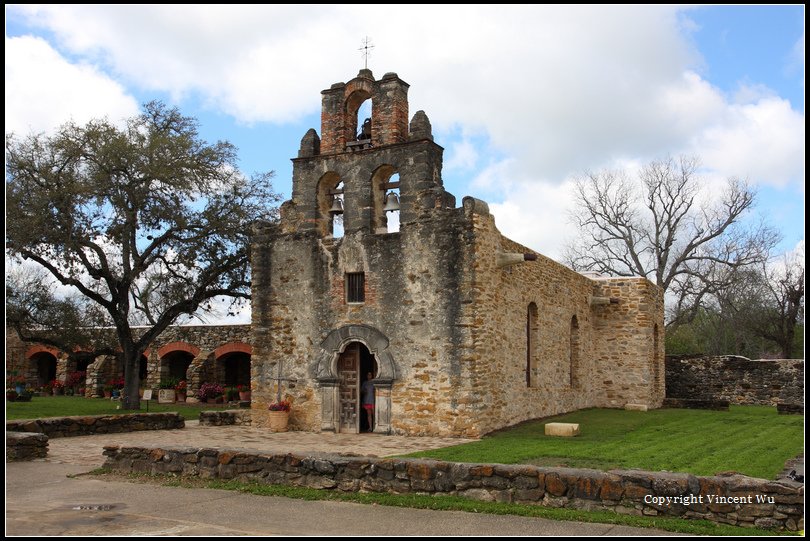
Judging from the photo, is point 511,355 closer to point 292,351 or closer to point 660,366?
point 292,351

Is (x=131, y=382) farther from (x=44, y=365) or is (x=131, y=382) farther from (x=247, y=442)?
(x=44, y=365)

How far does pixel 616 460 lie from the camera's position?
11445mm

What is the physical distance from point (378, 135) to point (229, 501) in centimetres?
984

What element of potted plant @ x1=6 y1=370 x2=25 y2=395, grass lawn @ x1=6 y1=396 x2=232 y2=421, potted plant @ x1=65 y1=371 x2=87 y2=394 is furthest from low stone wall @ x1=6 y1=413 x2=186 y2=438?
potted plant @ x1=65 y1=371 x2=87 y2=394

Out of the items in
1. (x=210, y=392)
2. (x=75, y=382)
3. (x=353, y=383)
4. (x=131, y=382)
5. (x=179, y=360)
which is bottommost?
(x=210, y=392)

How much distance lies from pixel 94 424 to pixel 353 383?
18.8ft

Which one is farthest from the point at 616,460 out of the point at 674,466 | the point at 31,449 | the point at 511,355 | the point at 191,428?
the point at 191,428

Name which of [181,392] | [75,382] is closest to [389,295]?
[181,392]

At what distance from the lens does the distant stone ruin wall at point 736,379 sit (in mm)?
26016

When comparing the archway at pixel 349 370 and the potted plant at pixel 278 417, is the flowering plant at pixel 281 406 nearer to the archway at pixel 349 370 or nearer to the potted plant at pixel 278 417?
the potted plant at pixel 278 417

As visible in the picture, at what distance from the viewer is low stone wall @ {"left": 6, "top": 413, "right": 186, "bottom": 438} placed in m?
14.7

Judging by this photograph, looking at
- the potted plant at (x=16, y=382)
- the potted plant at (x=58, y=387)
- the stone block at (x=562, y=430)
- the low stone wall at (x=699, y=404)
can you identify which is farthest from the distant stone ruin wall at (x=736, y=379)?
the potted plant at (x=58, y=387)

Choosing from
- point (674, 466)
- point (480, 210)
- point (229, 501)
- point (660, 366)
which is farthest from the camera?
point (660, 366)

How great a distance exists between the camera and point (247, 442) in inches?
571
